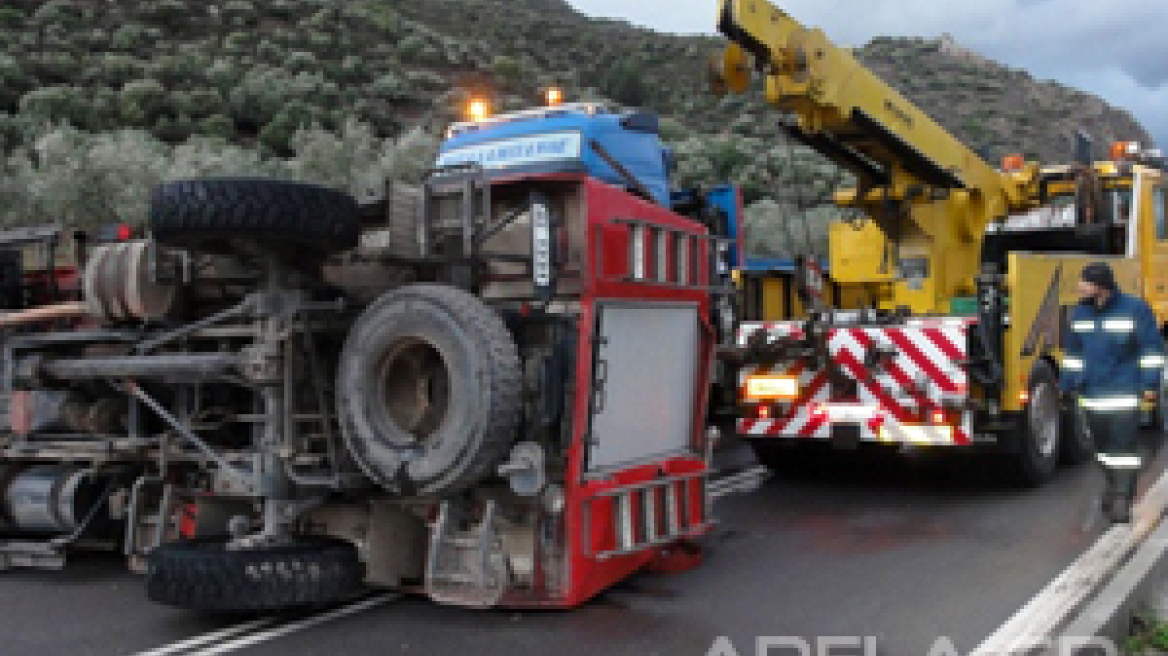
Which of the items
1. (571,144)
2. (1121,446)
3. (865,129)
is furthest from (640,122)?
(1121,446)

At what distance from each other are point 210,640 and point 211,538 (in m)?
0.88

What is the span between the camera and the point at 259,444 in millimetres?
5297

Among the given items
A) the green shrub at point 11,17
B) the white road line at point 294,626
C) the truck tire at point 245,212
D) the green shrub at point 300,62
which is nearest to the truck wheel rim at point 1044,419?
the white road line at point 294,626

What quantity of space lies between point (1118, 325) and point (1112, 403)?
483 millimetres

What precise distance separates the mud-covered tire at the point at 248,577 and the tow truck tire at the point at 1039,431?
510 centimetres

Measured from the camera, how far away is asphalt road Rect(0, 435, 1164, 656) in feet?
15.1

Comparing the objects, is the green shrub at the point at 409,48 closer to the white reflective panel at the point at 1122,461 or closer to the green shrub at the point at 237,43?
the green shrub at the point at 237,43

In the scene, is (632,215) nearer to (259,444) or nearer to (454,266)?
(454,266)

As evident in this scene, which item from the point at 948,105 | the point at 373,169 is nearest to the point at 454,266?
the point at 373,169

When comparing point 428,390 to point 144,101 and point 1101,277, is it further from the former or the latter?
point 144,101

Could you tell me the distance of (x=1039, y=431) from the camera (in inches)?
311

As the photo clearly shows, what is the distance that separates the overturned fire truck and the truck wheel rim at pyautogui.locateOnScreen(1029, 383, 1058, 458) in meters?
3.19

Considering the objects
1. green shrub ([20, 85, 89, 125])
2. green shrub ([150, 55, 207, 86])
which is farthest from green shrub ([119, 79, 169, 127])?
green shrub ([150, 55, 207, 86])

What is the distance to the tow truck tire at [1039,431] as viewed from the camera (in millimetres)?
7586
